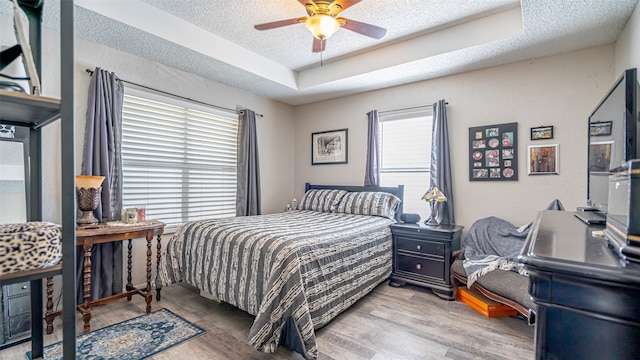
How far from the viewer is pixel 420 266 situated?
122 inches

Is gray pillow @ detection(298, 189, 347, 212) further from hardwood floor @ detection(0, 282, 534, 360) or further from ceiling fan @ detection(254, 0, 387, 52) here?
ceiling fan @ detection(254, 0, 387, 52)

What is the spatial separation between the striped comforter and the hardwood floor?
18cm

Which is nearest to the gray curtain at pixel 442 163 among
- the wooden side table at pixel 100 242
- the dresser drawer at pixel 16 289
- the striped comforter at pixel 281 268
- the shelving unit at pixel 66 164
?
the striped comforter at pixel 281 268

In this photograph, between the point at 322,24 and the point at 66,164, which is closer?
the point at 66,164

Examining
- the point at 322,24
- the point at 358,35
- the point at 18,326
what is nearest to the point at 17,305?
the point at 18,326

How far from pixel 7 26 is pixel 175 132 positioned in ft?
4.99

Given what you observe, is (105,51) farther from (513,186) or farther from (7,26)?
(513,186)

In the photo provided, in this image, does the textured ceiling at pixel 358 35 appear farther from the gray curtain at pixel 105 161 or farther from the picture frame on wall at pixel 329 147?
the picture frame on wall at pixel 329 147

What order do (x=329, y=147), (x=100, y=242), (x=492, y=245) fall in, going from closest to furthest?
(x=100, y=242) < (x=492, y=245) < (x=329, y=147)

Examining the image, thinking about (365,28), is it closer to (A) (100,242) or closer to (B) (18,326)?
(A) (100,242)

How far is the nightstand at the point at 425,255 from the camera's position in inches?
116

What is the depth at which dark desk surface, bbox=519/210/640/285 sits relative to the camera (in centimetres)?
68

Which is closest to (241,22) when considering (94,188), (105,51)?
(105,51)

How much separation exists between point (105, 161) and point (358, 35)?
2.79m
